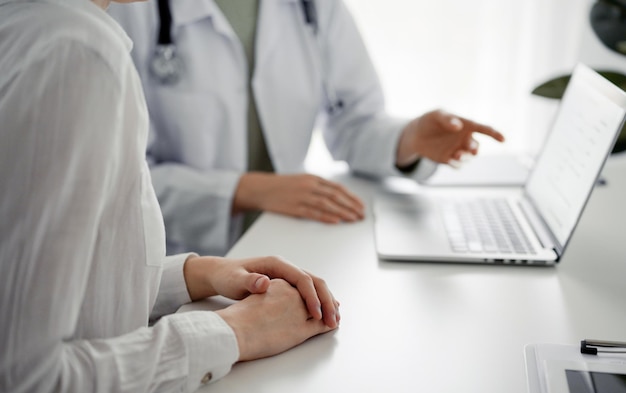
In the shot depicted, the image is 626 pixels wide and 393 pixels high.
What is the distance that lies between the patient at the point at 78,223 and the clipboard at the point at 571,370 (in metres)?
0.30

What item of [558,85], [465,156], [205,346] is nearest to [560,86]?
[558,85]

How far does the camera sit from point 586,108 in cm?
103

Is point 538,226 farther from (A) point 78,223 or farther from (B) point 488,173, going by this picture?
(A) point 78,223

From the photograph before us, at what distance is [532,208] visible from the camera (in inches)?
46.0

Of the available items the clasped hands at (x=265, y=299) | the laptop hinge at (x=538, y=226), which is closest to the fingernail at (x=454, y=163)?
the laptop hinge at (x=538, y=226)

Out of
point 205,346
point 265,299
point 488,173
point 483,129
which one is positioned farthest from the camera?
point 488,173

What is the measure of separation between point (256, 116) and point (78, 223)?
0.95m

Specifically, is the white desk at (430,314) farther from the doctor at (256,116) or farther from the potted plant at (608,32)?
the potted plant at (608,32)

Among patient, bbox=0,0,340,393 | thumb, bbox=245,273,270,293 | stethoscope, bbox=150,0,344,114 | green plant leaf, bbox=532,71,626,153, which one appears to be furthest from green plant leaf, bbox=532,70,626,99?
patient, bbox=0,0,340,393

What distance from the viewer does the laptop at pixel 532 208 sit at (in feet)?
3.06

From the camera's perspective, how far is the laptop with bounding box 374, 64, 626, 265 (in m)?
0.93

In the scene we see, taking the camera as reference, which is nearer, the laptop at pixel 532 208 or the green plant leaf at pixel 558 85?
the laptop at pixel 532 208

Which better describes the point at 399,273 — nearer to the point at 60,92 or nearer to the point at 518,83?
the point at 60,92

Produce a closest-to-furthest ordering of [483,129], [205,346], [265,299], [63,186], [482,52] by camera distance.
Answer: [63,186], [205,346], [265,299], [483,129], [482,52]
